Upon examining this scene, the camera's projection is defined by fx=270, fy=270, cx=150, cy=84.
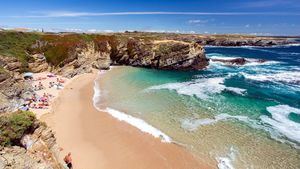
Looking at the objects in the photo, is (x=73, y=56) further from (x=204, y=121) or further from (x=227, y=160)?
(x=227, y=160)

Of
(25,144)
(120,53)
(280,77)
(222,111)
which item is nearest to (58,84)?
(222,111)

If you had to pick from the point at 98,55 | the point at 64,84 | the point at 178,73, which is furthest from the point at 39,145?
the point at 98,55

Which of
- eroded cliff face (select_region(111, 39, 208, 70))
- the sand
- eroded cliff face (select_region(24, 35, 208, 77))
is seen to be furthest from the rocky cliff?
eroded cliff face (select_region(111, 39, 208, 70))

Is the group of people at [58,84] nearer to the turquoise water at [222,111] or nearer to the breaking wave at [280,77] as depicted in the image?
the turquoise water at [222,111]

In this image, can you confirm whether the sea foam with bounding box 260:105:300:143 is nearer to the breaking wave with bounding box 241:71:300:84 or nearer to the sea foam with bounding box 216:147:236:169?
the sea foam with bounding box 216:147:236:169

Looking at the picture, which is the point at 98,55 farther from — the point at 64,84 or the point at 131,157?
the point at 131,157

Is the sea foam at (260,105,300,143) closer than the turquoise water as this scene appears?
No
